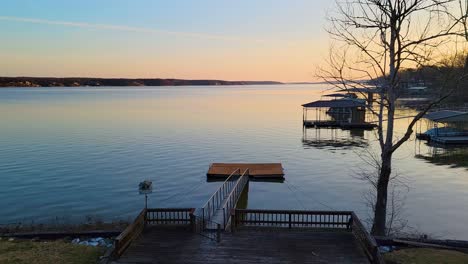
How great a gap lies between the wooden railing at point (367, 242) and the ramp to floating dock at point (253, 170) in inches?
679

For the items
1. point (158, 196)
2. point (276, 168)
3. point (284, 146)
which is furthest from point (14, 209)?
point (284, 146)

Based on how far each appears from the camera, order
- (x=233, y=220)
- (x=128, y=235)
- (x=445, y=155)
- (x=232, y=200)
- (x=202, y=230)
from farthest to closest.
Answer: (x=445, y=155) → (x=232, y=200) → (x=233, y=220) → (x=202, y=230) → (x=128, y=235)

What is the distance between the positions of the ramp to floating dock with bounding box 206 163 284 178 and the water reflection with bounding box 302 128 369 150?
13.5 meters

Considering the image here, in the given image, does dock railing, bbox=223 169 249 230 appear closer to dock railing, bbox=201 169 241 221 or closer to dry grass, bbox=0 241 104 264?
dock railing, bbox=201 169 241 221

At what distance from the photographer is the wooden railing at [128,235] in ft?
33.8

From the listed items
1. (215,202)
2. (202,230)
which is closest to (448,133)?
(215,202)

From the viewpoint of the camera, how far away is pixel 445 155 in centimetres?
3881

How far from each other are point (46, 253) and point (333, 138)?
1764 inches

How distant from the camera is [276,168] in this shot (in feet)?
101

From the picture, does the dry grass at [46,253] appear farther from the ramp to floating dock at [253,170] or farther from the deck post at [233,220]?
the ramp to floating dock at [253,170]

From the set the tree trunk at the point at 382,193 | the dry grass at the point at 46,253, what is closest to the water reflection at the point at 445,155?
the tree trunk at the point at 382,193

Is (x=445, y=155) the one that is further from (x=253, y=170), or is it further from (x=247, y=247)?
(x=247, y=247)

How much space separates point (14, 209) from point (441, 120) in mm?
46208

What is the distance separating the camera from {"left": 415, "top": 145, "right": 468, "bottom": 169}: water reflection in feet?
115
